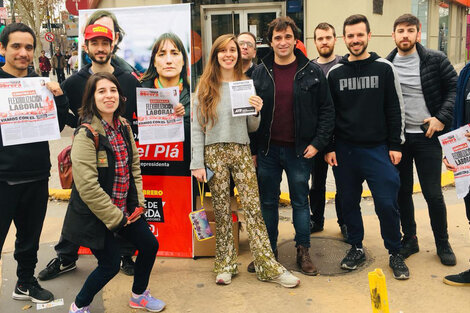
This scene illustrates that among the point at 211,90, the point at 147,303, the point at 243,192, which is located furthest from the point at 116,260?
the point at 211,90

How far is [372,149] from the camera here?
3.73m

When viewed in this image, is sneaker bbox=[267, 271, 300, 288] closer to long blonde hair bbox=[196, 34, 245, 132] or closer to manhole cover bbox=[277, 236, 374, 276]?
manhole cover bbox=[277, 236, 374, 276]

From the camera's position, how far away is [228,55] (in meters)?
3.60

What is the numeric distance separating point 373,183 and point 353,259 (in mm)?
736

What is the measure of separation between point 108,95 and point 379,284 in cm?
210

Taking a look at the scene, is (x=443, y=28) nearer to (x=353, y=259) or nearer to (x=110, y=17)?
(x=353, y=259)

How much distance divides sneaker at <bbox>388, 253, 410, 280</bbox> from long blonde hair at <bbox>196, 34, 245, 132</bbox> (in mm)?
1908

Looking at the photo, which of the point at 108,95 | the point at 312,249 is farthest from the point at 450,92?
the point at 108,95

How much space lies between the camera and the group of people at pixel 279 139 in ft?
11.0

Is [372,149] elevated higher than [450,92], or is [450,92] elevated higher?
[450,92]

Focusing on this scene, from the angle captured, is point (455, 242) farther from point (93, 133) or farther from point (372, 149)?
point (93, 133)

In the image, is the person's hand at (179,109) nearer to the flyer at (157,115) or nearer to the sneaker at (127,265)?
the flyer at (157,115)

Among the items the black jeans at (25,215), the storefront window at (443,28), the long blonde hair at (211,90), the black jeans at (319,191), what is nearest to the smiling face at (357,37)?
the long blonde hair at (211,90)

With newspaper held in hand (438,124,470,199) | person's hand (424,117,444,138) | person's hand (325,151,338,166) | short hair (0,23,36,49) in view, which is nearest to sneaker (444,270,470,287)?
newspaper held in hand (438,124,470,199)
